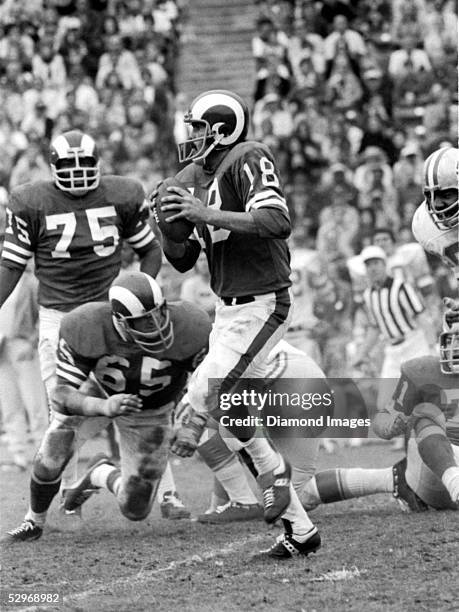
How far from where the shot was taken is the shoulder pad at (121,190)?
5766 mm

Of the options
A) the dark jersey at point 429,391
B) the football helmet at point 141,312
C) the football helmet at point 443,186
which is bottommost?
the dark jersey at point 429,391

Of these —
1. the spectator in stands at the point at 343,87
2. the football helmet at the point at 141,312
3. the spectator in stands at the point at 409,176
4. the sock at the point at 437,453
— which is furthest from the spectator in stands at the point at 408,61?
the football helmet at the point at 141,312

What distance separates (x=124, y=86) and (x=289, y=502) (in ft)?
31.3

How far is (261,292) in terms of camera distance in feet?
14.7

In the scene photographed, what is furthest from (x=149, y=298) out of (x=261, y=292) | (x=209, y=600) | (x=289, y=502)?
(x=209, y=600)

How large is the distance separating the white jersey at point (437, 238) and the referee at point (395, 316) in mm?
2704

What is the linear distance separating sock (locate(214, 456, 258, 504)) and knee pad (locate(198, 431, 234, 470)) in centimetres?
3

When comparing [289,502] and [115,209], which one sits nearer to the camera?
[289,502]

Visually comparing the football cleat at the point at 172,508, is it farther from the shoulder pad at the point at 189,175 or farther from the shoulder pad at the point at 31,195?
the shoulder pad at the point at 189,175

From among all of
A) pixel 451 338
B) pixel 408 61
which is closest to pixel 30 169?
pixel 408 61

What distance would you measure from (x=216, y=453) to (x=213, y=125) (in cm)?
173

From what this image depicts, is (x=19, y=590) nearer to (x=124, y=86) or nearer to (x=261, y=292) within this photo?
(x=261, y=292)

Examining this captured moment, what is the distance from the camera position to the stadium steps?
13836 mm

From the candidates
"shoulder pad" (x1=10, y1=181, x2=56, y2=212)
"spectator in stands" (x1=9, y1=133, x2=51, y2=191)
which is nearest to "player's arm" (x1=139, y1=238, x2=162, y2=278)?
"shoulder pad" (x1=10, y1=181, x2=56, y2=212)
